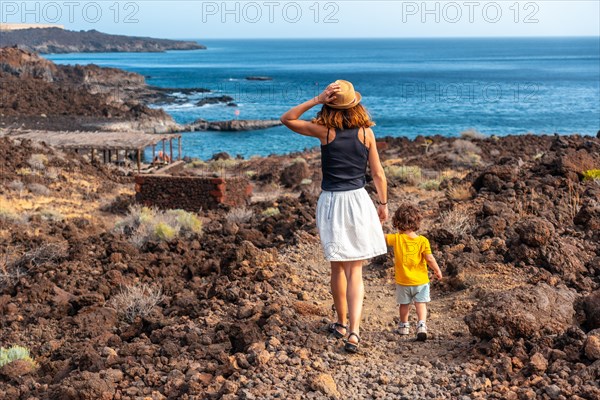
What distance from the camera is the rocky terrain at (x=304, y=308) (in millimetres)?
4910

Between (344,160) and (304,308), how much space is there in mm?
1586

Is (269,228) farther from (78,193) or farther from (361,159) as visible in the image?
(78,193)

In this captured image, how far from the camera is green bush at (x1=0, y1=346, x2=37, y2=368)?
A: 696cm

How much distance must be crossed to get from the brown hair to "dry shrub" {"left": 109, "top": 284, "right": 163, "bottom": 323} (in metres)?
3.06

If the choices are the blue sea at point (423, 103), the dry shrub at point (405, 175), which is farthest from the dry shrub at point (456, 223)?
the blue sea at point (423, 103)

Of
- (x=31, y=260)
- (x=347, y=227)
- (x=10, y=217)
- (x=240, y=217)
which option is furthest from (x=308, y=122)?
(x=10, y=217)

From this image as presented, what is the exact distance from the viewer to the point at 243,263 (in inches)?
316

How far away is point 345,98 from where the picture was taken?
5.20 m

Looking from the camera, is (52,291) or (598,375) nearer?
(598,375)

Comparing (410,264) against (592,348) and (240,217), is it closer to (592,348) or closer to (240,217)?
(592,348)

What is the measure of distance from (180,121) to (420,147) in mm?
36132

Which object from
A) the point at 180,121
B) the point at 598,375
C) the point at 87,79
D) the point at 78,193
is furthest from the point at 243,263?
the point at 87,79

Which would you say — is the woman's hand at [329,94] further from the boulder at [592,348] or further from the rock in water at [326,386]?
the boulder at [592,348]

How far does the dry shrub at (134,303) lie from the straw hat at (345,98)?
319cm
